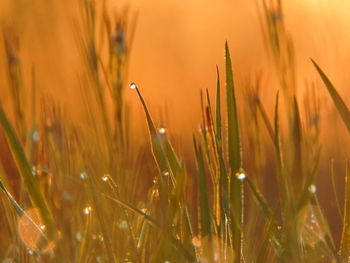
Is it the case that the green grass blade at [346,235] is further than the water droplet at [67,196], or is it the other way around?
the water droplet at [67,196]

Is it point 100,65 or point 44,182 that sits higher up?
point 100,65

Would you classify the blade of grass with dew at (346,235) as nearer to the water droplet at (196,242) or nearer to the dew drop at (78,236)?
the water droplet at (196,242)

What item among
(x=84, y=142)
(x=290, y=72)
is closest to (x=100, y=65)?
(x=84, y=142)

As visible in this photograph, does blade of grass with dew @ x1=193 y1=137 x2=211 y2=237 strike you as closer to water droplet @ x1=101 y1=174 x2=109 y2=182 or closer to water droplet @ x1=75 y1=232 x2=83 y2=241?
water droplet @ x1=101 y1=174 x2=109 y2=182

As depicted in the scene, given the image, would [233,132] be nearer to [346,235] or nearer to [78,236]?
[346,235]

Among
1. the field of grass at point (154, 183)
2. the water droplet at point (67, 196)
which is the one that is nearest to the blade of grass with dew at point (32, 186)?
the field of grass at point (154, 183)

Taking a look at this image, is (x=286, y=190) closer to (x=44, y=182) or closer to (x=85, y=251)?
(x=85, y=251)

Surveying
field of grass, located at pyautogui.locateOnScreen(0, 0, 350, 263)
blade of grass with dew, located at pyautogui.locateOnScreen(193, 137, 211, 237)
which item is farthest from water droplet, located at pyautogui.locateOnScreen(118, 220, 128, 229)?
blade of grass with dew, located at pyautogui.locateOnScreen(193, 137, 211, 237)
